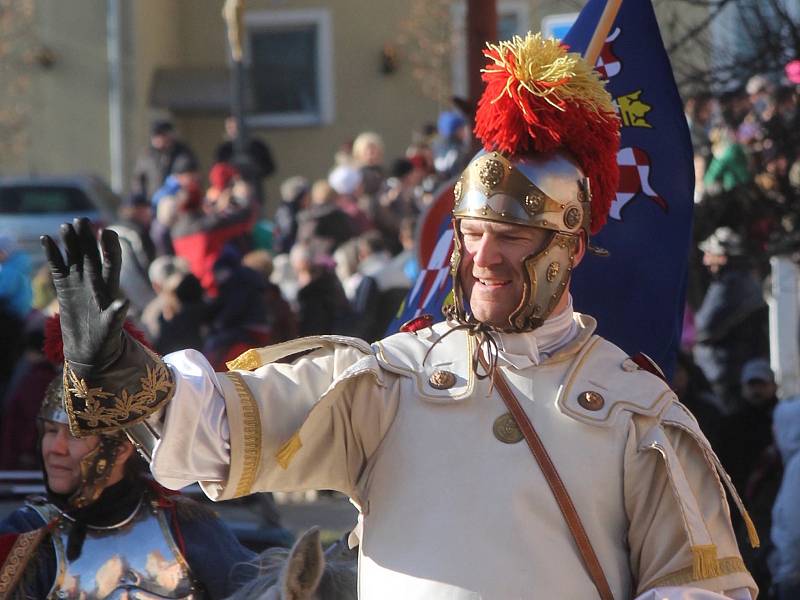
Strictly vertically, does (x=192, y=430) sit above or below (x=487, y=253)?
below

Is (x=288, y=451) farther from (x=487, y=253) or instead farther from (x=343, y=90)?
(x=343, y=90)

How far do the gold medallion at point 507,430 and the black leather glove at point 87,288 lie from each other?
0.90 m

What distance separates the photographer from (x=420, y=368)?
381 centimetres

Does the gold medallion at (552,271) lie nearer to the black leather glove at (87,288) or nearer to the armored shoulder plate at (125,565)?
the black leather glove at (87,288)

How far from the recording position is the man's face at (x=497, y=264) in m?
3.80

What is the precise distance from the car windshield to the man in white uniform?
13.8 m

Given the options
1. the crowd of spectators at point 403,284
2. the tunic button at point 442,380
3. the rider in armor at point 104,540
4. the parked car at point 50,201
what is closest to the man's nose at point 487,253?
the tunic button at point 442,380

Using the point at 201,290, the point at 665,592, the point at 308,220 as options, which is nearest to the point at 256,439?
the point at 665,592

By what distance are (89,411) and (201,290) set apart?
6.18 meters

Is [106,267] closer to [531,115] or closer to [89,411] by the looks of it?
[89,411]

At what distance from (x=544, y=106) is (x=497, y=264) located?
374 millimetres

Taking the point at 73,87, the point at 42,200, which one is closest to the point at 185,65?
the point at 73,87

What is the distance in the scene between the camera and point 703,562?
3598 mm

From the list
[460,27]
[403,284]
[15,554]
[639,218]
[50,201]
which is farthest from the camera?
[460,27]
